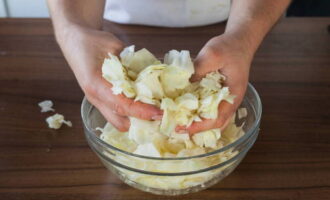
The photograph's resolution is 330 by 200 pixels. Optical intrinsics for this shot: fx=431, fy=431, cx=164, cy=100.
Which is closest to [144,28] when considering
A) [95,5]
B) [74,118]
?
[95,5]

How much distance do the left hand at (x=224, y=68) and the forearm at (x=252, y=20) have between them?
4 cm

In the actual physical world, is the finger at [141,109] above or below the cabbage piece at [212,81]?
below

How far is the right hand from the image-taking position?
61 centimetres

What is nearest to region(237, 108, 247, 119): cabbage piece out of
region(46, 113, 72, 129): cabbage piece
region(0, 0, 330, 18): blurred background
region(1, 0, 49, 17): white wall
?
region(46, 113, 72, 129): cabbage piece

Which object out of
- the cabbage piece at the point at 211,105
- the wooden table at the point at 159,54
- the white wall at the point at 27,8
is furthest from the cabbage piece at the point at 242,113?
the white wall at the point at 27,8

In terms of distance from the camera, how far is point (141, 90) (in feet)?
A: 1.98

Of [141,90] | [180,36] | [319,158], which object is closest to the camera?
[141,90]

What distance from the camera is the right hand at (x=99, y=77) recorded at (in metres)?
0.61

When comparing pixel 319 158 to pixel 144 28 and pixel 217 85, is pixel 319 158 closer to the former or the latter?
pixel 217 85

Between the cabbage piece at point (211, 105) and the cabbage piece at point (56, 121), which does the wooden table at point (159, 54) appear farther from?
the cabbage piece at point (211, 105)

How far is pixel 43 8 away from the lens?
192cm

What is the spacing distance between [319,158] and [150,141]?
1.02 feet

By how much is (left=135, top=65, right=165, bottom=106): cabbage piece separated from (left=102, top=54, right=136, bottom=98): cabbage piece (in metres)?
0.01

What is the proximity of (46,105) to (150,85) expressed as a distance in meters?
0.34
